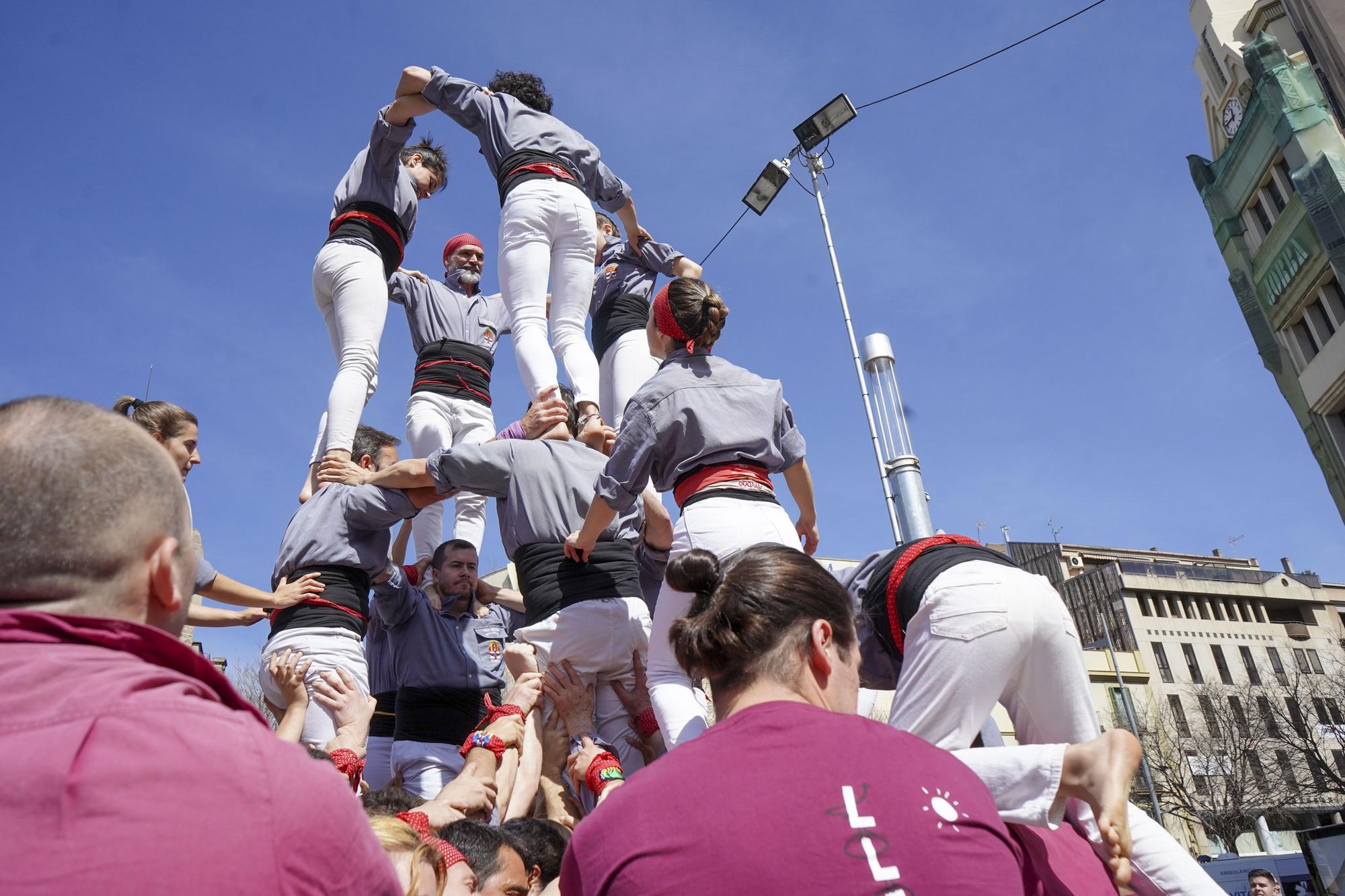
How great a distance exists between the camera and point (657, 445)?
401 cm

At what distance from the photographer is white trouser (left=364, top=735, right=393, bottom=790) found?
5133 mm

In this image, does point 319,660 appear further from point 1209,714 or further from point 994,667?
point 1209,714

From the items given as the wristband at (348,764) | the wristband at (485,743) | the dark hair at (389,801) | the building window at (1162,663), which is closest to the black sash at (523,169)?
the wristband at (485,743)

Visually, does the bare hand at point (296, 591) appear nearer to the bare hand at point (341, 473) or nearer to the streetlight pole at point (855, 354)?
the bare hand at point (341, 473)

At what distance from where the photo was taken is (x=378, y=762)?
5.20 meters

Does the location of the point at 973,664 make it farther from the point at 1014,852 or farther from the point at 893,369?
the point at 893,369

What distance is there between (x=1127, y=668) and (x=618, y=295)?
48698mm

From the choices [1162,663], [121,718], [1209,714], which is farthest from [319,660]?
[1162,663]

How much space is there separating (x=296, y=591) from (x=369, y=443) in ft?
4.31

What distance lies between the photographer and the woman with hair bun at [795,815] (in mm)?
1643

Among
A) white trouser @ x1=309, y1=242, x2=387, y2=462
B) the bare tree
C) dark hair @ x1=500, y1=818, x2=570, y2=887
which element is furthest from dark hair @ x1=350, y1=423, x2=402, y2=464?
the bare tree

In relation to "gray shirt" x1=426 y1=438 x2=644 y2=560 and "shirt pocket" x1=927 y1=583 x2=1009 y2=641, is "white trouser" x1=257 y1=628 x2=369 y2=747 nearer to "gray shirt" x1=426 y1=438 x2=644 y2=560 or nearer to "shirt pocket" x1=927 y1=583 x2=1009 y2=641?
"gray shirt" x1=426 y1=438 x2=644 y2=560

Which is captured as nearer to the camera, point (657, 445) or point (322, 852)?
point (322, 852)

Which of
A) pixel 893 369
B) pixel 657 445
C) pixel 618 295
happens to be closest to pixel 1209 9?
pixel 893 369
